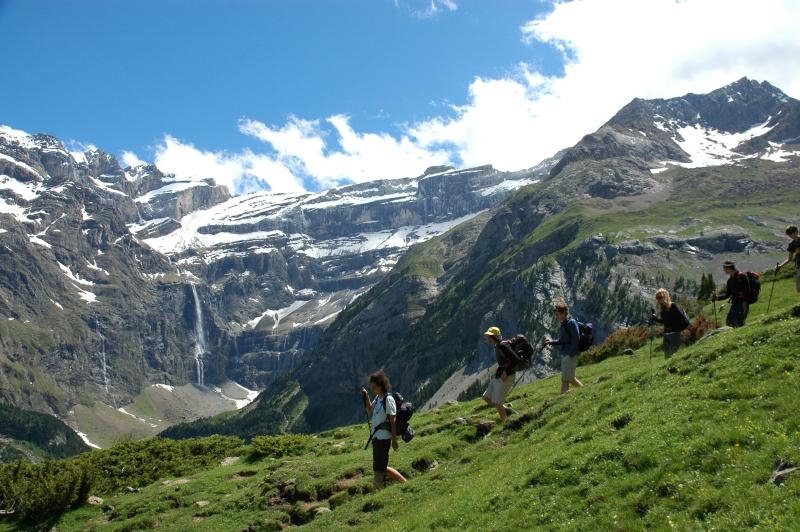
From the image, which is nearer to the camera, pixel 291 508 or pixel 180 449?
pixel 291 508

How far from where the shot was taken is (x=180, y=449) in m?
43.7

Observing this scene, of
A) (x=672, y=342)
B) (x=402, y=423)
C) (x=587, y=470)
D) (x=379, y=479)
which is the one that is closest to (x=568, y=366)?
(x=672, y=342)

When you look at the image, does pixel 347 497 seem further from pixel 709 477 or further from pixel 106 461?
pixel 106 461

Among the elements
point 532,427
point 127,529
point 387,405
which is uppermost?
point 387,405

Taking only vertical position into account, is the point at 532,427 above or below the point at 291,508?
above

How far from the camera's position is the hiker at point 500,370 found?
1036 inches

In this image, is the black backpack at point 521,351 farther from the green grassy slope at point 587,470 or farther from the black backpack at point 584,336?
the black backpack at point 584,336

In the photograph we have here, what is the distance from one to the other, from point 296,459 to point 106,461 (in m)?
13.5

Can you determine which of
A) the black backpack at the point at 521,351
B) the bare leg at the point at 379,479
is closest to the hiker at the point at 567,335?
the black backpack at the point at 521,351

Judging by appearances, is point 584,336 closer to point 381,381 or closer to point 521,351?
point 521,351

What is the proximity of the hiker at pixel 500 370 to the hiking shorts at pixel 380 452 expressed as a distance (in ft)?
19.0

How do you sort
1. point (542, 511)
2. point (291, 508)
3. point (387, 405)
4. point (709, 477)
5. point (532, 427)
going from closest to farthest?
point (709, 477) < point (542, 511) < point (387, 405) < point (532, 427) < point (291, 508)

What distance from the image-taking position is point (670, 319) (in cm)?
2928

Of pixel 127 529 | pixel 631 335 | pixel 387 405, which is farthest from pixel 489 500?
pixel 631 335
